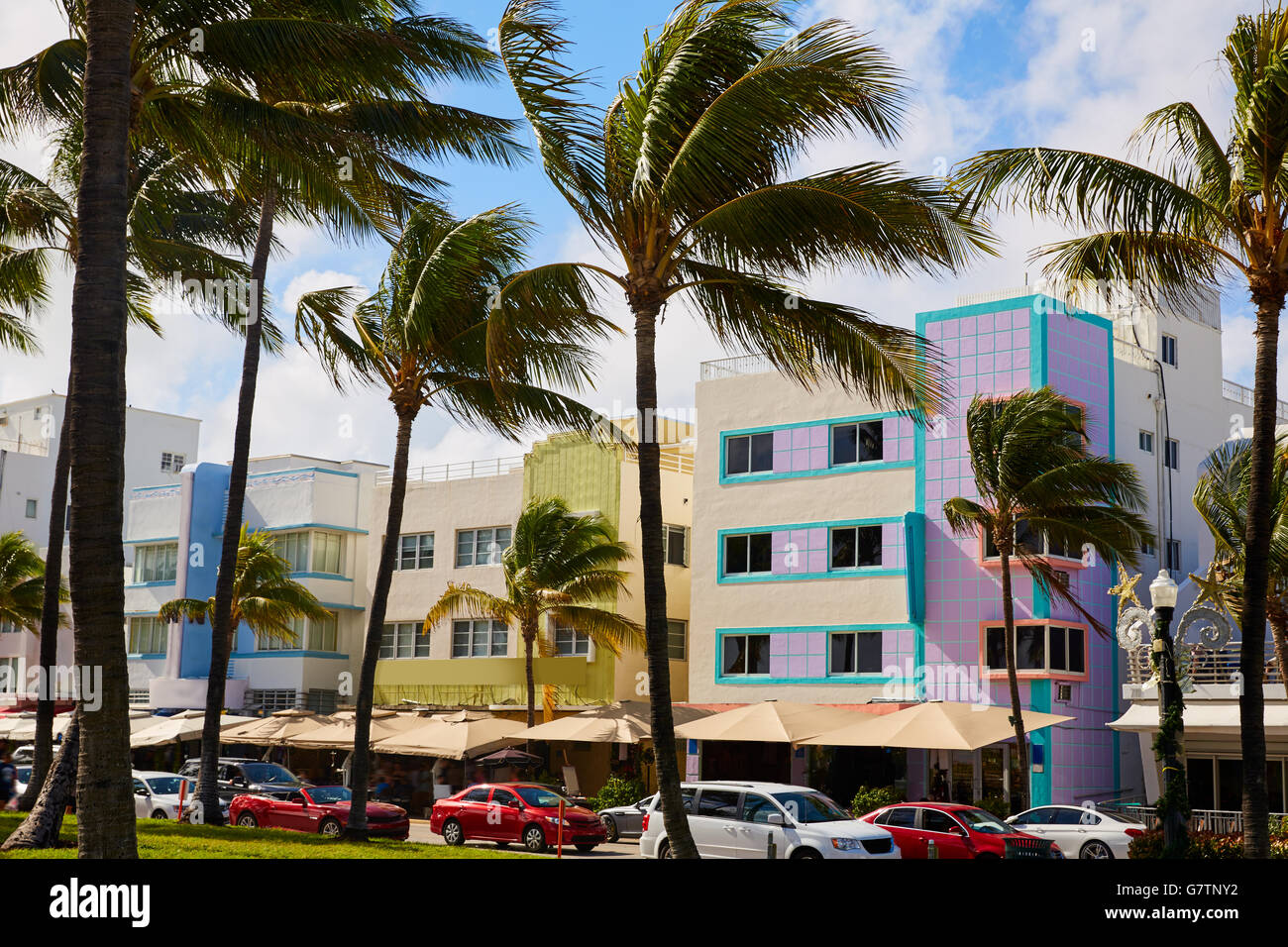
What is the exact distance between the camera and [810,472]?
38.2 meters

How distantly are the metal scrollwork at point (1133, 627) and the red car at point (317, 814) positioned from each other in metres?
16.0

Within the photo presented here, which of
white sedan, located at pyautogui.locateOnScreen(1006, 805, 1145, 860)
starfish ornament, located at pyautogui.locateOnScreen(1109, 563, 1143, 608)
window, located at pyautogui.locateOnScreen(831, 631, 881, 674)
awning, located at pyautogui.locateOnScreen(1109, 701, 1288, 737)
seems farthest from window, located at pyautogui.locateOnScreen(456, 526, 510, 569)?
white sedan, located at pyautogui.locateOnScreen(1006, 805, 1145, 860)

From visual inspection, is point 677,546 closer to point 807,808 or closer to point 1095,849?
point 1095,849

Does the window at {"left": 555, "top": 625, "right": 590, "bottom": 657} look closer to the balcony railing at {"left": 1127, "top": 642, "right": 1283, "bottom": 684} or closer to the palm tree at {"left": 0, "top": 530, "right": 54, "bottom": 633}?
the balcony railing at {"left": 1127, "top": 642, "right": 1283, "bottom": 684}

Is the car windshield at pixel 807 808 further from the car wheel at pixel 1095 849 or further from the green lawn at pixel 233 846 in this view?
the car wheel at pixel 1095 849

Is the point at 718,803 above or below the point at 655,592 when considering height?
below

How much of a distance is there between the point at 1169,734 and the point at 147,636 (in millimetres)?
42858

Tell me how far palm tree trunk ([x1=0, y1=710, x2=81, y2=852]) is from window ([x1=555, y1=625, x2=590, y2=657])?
24481mm

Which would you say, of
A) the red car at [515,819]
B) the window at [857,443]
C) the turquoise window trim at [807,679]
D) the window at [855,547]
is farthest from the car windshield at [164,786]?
the window at [857,443]

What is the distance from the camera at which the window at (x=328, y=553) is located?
50156mm

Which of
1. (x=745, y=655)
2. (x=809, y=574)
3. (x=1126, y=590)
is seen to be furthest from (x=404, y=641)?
(x=1126, y=590)

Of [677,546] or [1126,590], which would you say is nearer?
[1126,590]

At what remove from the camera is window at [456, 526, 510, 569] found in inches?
1801
